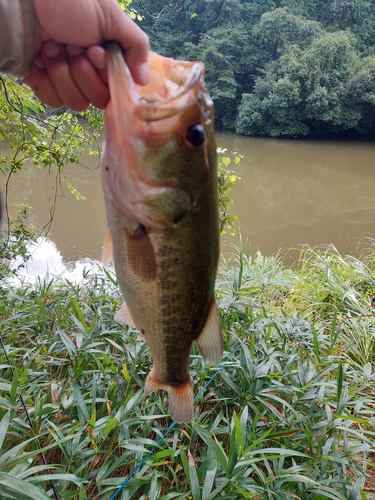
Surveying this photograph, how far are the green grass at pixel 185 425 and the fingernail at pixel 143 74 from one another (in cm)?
146

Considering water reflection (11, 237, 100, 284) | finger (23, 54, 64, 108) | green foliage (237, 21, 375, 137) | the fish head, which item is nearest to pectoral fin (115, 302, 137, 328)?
the fish head

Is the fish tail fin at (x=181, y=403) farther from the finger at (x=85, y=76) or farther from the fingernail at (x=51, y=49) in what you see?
the fingernail at (x=51, y=49)

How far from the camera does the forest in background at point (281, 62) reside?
75.9 feet

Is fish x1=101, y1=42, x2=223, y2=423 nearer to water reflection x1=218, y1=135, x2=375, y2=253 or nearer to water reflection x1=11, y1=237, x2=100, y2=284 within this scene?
water reflection x1=11, y1=237, x2=100, y2=284

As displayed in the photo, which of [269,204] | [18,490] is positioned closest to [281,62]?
[269,204]

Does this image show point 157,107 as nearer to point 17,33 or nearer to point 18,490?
point 17,33

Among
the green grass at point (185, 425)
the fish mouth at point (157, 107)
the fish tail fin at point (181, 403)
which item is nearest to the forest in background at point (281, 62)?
the green grass at point (185, 425)

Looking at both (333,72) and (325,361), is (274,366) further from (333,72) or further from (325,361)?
(333,72)

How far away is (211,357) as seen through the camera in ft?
3.88

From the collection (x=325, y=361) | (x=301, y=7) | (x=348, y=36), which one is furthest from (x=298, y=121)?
(x=325, y=361)

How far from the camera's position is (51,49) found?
1.25 metres

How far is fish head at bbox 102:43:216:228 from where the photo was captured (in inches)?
36.8

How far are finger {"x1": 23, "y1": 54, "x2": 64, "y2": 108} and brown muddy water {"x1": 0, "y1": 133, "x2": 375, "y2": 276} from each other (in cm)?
318

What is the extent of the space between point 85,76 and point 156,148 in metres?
0.47
